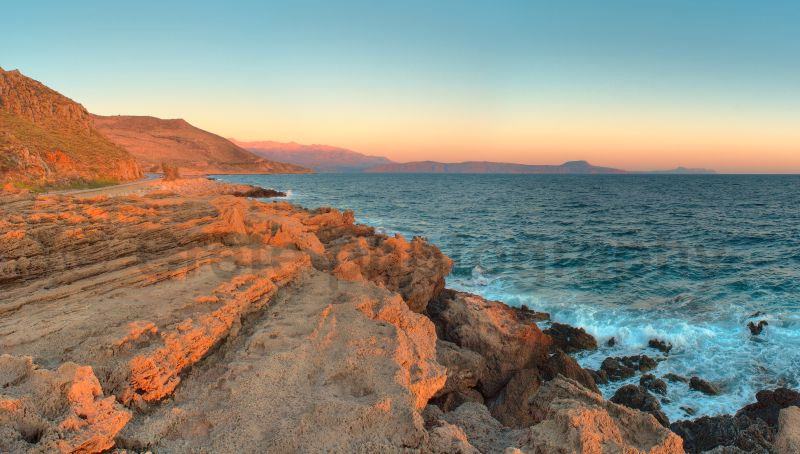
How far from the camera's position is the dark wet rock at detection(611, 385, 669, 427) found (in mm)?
10721

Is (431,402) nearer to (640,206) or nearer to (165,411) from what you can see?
(165,411)

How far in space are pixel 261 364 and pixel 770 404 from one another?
39.8ft

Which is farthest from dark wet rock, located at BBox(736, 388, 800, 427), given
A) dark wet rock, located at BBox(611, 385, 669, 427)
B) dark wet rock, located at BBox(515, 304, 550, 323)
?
dark wet rock, located at BBox(515, 304, 550, 323)

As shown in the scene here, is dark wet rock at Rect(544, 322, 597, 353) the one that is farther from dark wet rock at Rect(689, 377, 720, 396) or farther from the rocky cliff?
dark wet rock at Rect(689, 377, 720, 396)

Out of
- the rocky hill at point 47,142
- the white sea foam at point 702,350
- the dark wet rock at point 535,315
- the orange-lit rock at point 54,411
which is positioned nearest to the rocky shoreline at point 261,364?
the orange-lit rock at point 54,411

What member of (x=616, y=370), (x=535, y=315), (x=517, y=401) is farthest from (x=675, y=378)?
(x=517, y=401)

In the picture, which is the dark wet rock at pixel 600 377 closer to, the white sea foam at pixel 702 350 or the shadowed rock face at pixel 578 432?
the white sea foam at pixel 702 350

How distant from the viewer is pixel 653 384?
12.0 meters

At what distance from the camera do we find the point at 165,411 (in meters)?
5.50

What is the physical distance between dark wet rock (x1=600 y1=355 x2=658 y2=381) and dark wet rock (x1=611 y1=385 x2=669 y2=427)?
140 cm

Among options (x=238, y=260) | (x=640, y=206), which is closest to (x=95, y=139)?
(x=238, y=260)

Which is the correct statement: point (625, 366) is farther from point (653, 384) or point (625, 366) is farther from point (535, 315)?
point (535, 315)

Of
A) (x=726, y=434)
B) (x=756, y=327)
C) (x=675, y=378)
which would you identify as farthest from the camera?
(x=756, y=327)

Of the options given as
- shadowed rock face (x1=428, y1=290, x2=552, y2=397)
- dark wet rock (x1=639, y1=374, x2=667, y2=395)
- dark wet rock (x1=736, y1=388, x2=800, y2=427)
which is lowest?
dark wet rock (x1=639, y1=374, x2=667, y2=395)
